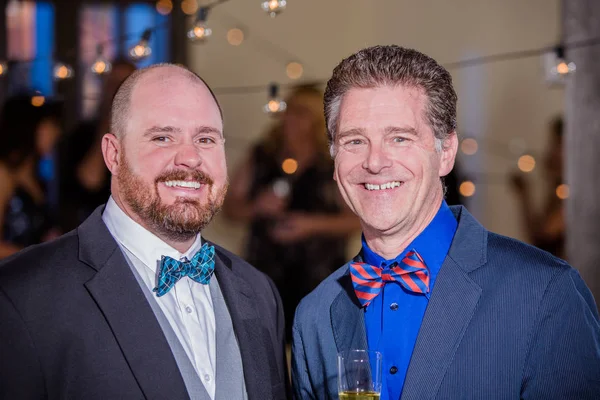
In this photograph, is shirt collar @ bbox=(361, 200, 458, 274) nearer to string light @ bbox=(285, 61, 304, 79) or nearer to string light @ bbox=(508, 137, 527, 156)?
string light @ bbox=(285, 61, 304, 79)

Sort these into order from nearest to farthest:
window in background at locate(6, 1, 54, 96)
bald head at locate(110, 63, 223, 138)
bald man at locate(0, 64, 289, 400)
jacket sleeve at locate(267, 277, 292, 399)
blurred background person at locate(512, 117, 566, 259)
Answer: bald man at locate(0, 64, 289, 400), bald head at locate(110, 63, 223, 138), jacket sleeve at locate(267, 277, 292, 399), blurred background person at locate(512, 117, 566, 259), window in background at locate(6, 1, 54, 96)

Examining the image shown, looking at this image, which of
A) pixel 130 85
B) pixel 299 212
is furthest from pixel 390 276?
pixel 299 212

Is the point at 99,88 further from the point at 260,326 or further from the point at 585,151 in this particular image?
the point at 260,326

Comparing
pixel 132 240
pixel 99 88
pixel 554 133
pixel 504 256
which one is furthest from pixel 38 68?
pixel 504 256

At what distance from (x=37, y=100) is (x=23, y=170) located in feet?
1.52

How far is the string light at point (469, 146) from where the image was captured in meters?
8.00

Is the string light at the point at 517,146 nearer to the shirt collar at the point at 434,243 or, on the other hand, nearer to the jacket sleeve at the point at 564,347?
the shirt collar at the point at 434,243

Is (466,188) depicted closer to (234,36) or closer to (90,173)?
(234,36)

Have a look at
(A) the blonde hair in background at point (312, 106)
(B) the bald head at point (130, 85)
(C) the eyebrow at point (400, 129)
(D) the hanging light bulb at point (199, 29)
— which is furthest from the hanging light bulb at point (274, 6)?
(A) the blonde hair in background at point (312, 106)

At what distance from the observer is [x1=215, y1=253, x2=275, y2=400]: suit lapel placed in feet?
9.05

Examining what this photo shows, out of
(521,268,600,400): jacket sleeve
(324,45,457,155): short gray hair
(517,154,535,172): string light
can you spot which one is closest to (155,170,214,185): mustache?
(324,45,457,155): short gray hair

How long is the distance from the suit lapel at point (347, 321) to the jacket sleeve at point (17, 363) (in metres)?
0.85

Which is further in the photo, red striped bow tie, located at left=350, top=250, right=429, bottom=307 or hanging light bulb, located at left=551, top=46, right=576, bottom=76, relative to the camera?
hanging light bulb, located at left=551, top=46, right=576, bottom=76

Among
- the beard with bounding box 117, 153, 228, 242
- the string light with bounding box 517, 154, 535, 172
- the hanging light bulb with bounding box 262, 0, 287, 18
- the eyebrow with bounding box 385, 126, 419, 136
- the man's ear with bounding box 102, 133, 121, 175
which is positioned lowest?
the string light with bounding box 517, 154, 535, 172
